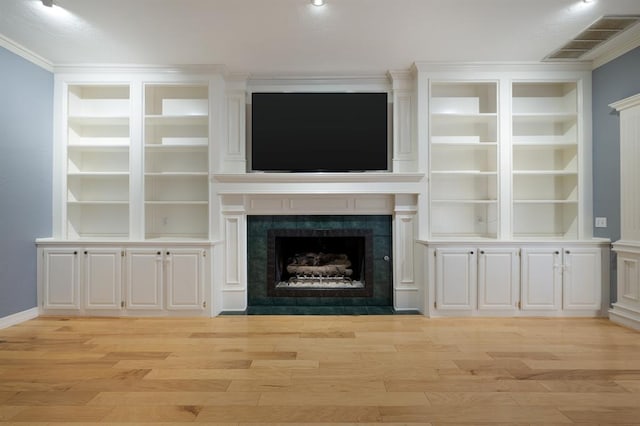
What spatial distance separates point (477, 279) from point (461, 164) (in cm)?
138

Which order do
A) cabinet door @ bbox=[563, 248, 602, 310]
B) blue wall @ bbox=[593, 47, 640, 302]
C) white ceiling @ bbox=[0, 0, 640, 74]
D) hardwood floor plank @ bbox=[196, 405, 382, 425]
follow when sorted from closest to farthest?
1. hardwood floor plank @ bbox=[196, 405, 382, 425]
2. white ceiling @ bbox=[0, 0, 640, 74]
3. blue wall @ bbox=[593, 47, 640, 302]
4. cabinet door @ bbox=[563, 248, 602, 310]

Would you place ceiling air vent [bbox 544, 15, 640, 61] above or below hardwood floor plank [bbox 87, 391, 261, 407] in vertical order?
above

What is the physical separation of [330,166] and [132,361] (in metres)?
2.68

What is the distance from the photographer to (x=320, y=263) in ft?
15.6

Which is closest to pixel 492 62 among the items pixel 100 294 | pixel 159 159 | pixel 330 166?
pixel 330 166

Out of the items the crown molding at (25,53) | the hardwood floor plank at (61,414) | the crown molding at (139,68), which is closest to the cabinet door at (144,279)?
the hardwood floor plank at (61,414)

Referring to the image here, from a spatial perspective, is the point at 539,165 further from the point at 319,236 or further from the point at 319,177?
the point at 319,236

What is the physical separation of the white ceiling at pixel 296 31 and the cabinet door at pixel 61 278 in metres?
2.08

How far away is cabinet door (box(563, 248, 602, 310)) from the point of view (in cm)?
392

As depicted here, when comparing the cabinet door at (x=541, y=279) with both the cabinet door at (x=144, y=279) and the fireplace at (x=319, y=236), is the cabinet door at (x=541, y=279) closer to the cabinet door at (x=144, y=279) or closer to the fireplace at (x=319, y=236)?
the fireplace at (x=319, y=236)

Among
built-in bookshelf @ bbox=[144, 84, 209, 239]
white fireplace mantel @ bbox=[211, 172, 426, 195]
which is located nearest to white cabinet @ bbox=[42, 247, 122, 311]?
built-in bookshelf @ bbox=[144, 84, 209, 239]

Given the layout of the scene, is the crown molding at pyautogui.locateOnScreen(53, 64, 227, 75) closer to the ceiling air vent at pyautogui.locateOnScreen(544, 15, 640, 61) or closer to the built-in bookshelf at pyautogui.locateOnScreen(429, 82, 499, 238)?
the built-in bookshelf at pyautogui.locateOnScreen(429, 82, 499, 238)

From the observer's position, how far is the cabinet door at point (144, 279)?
398 centimetres

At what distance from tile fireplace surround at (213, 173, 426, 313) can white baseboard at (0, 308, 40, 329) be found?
1888 millimetres
